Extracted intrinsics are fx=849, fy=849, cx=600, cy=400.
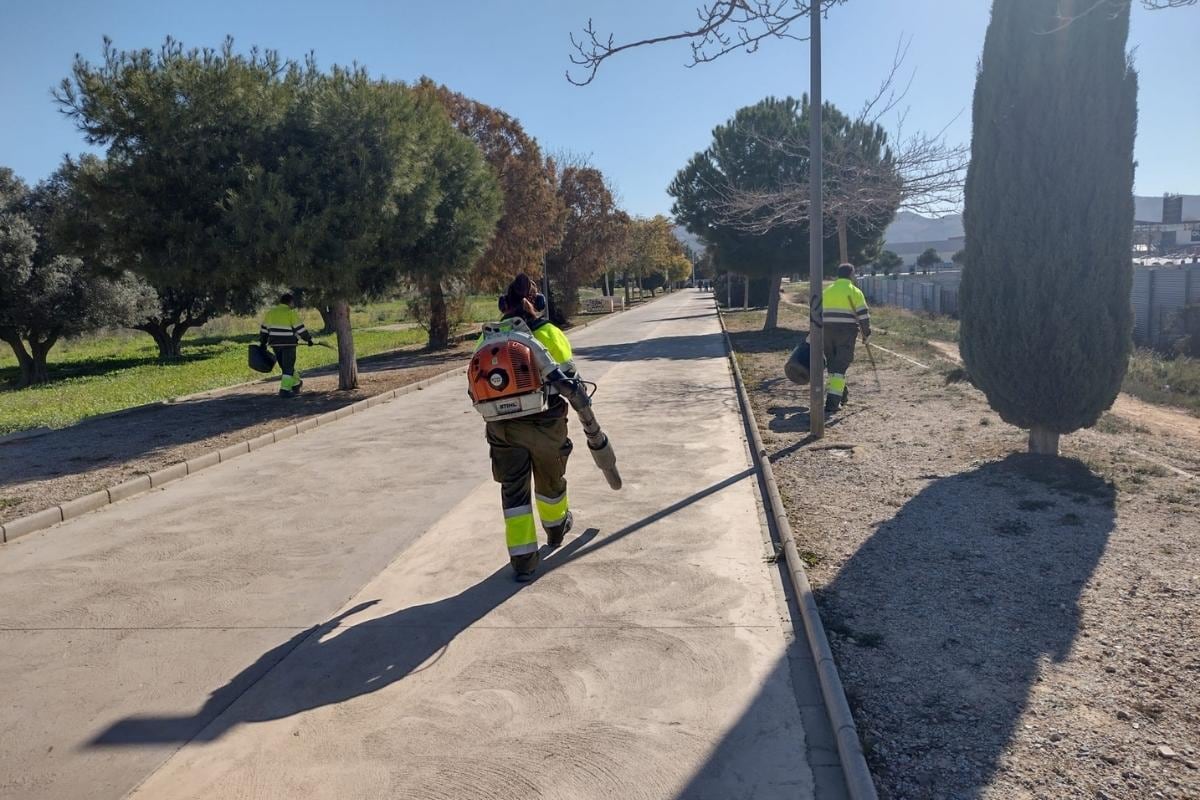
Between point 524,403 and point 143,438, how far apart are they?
7652 millimetres

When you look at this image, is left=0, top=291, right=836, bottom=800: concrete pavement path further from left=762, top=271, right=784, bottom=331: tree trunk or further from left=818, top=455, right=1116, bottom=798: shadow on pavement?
left=762, top=271, right=784, bottom=331: tree trunk

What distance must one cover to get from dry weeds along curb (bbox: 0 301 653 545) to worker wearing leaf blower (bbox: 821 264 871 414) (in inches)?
269

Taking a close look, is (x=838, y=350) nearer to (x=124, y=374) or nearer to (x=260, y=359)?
(x=260, y=359)

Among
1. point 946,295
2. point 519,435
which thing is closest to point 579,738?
point 519,435

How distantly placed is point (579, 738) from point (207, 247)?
10559mm

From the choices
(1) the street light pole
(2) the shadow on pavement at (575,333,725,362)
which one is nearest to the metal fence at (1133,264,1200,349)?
(2) the shadow on pavement at (575,333,725,362)

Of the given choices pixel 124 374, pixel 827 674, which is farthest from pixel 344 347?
pixel 827 674

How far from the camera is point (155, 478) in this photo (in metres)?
8.32

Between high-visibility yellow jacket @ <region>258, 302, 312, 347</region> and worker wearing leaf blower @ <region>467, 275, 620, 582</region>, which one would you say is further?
high-visibility yellow jacket @ <region>258, 302, 312, 347</region>

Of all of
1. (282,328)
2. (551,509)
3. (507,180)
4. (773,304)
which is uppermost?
(507,180)

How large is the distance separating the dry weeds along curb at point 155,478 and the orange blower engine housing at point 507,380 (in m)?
4.35

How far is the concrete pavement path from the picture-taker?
3.33 m

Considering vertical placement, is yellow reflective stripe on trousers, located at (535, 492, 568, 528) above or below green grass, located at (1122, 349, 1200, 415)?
above

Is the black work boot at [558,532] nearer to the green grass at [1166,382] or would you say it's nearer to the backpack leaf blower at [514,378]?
the backpack leaf blower at [514,378]
